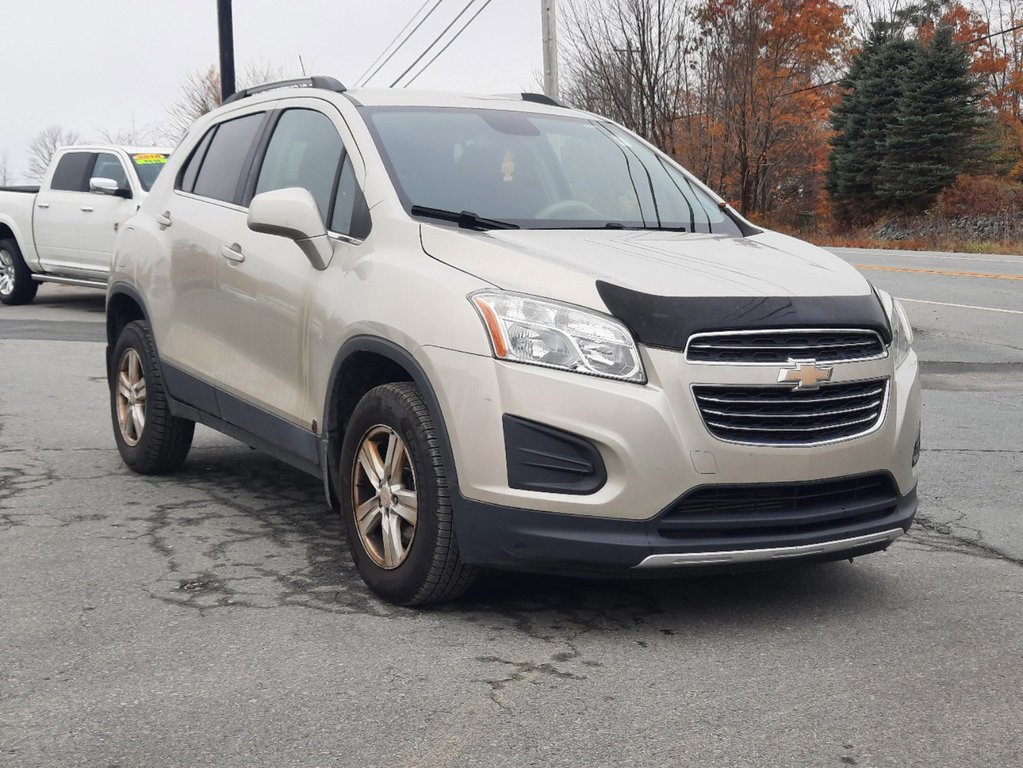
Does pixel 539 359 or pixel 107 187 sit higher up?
pixel 107 187

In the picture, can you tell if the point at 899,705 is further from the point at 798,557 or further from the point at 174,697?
the point at 174,697

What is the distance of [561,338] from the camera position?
405 centimetres

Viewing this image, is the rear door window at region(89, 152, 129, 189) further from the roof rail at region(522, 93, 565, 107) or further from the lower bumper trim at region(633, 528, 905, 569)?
the lower bumper trim at region(633, 528, 905, 569)

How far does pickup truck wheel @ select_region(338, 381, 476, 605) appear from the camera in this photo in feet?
13.9

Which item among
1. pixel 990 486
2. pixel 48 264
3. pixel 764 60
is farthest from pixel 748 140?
pixel 990 486

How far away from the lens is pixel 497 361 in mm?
4047

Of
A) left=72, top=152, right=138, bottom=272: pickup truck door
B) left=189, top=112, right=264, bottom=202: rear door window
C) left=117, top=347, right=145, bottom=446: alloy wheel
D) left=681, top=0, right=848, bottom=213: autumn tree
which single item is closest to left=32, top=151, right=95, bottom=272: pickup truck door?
left=72, top=152, right=138, bottom=272: pickup truck door

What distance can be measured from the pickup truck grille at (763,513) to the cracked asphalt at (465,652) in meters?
0.34

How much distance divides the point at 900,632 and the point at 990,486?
2.63 m

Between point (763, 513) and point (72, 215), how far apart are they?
13.6m

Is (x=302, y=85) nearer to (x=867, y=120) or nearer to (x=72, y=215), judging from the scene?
(x=72, y=215)

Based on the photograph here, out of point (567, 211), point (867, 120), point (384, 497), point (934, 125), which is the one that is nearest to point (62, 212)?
point (567, 211)

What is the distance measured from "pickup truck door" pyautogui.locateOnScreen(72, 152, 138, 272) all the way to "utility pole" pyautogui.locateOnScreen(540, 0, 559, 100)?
43.8 ft

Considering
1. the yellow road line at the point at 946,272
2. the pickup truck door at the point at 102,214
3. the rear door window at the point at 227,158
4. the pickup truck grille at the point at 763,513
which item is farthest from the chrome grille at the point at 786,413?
the yellow road line at the point at 946,272
